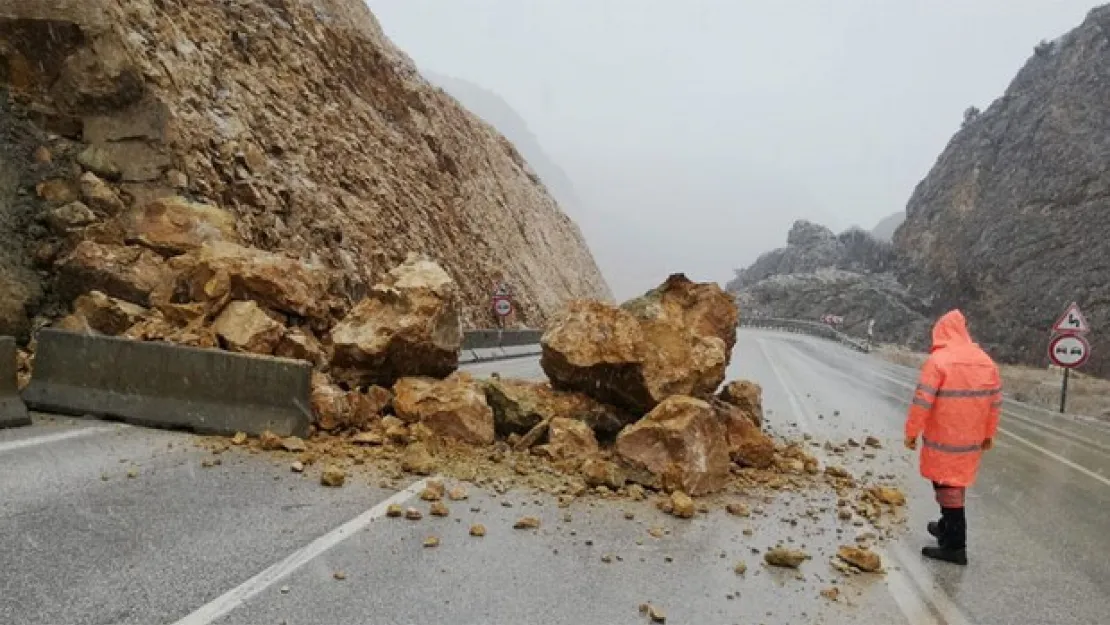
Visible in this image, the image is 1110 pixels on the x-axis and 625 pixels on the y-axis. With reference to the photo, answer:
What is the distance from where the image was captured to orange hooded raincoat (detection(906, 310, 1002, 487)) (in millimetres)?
5152

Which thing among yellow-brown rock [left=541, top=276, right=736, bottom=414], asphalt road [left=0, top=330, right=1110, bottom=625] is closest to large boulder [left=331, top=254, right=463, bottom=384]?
yellow-brown rock [left=541, top=276, right=736, bottom=414]

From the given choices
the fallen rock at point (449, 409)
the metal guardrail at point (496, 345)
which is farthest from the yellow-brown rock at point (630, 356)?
the metal guardrail at point (496, 345)

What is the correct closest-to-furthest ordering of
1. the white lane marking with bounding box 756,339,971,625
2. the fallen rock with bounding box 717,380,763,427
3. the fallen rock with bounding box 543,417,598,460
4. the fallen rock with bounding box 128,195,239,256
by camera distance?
the white lane marking with bounding box 756,339,971,625 < the fallen rock with bounding box 543,417,598,460 < the fallen rock with bounding box 717,380,763,427 < the fallen rock with bounding box 128,195,239,256

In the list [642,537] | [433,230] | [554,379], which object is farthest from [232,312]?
[433,230]

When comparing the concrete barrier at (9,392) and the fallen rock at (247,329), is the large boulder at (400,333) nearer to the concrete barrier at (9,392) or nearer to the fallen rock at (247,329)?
the fallen rock at (247,329)

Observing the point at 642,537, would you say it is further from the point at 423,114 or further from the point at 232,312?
the point at 423,114

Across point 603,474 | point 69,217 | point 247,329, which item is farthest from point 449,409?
point 69,217

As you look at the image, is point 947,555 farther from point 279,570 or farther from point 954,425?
point 279,570

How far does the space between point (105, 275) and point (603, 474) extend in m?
7.17

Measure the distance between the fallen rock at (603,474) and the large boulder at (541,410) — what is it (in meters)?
1.04

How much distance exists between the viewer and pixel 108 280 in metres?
9.24

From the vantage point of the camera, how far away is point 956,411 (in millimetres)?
5164

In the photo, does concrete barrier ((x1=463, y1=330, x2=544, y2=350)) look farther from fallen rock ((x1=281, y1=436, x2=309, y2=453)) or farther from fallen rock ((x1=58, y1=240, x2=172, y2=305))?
fallen rock ((x1=281, y1=436, x2=309, y2=453))

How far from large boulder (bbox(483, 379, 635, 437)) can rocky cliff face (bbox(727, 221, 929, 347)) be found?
4766cm
